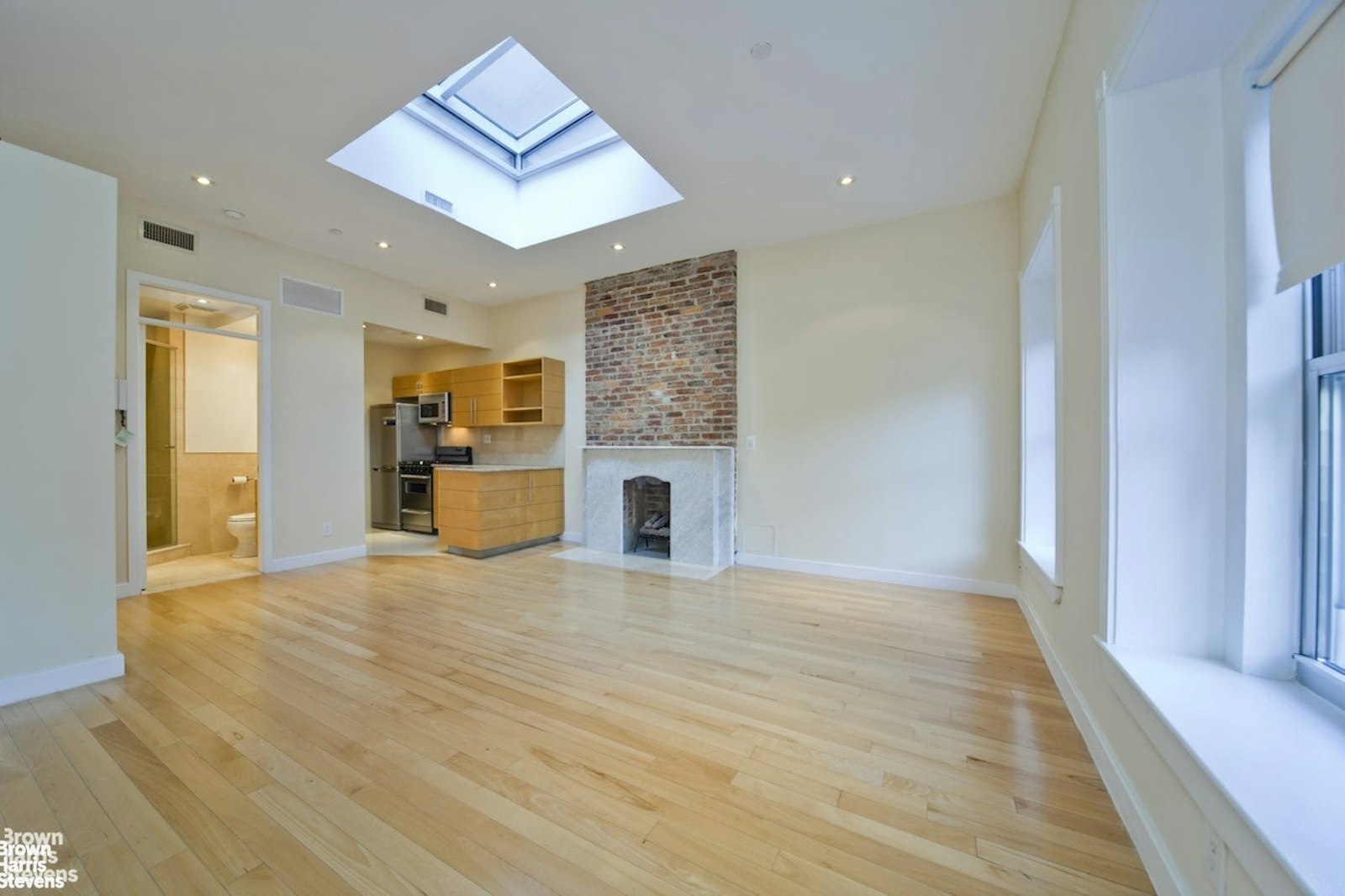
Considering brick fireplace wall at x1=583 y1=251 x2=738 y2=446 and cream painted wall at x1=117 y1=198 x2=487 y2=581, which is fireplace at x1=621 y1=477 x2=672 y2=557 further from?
cream painted wall at x1=117 y1=198 x2=487 y2=581

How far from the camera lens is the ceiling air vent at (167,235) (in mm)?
3689

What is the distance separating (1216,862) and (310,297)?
251 inches

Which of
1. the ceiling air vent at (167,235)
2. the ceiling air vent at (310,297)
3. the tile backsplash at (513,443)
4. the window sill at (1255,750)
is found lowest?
the window sill at (1255,750)

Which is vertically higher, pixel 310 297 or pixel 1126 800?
pixel 310 297

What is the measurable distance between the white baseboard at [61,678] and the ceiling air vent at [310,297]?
333cm

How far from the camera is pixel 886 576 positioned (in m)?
3.98

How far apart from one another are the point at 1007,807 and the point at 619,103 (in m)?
3.52

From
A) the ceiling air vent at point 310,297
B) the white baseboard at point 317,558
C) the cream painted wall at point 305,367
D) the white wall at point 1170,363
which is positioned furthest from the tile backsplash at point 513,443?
the white wall at point 1170,363

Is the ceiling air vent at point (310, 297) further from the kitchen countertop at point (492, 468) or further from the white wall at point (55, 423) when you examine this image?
the white wall at point (55, 423)

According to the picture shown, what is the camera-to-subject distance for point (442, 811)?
4.78 ft

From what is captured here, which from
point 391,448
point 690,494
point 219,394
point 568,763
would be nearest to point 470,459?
point 391,448

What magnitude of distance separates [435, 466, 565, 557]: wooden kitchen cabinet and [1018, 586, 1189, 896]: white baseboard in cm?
468

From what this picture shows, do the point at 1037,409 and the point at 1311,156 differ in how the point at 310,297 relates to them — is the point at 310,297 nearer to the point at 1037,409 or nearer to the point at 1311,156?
the point at 1311,156

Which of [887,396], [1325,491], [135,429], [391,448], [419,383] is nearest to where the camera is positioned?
[1325,491]
